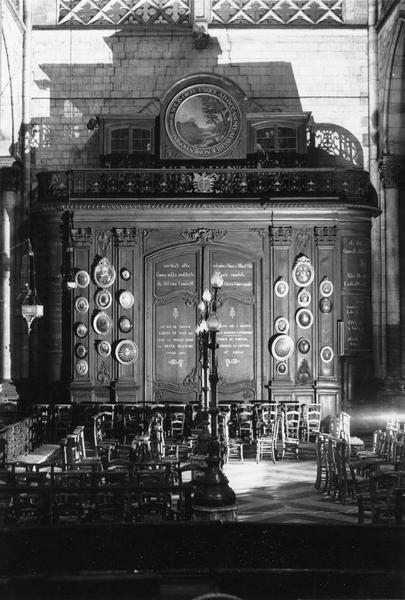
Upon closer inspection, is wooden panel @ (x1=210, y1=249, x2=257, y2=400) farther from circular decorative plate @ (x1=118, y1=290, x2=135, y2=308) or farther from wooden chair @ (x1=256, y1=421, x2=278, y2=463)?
wooden chair @ (x1=256, y1=421, x2=278, y2=463)

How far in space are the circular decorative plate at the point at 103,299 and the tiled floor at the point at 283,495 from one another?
5209 millimetres

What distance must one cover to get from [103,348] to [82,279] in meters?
1.57

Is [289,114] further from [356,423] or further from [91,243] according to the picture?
[356,423]

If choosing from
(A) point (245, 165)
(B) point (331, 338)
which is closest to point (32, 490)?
(B) point (331, 338)

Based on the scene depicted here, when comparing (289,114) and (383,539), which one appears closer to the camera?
(383,539)

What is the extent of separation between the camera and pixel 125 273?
64.0ft

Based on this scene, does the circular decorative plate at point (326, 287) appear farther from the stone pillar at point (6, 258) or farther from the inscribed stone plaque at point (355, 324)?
the stone pillar at point (6, 258)

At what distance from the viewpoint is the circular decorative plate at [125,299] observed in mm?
19469

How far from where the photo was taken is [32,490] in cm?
875

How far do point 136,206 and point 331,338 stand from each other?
202 inches

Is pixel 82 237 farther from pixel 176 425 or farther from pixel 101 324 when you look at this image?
pixel 176 425

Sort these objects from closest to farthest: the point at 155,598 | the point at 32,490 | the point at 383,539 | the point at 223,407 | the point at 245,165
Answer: the point at 155,598, the point at 383,539, the point at 32,490, the point at 223,407, the point at 245,165

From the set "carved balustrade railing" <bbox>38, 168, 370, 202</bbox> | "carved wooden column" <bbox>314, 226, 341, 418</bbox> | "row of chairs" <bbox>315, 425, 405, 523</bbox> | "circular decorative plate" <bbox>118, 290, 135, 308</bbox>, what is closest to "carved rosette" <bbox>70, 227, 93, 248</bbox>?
"carved balustrade railing" <bbox>38, 168, 370, 202</bbox>

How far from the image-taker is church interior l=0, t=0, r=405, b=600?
19031 millimetres
